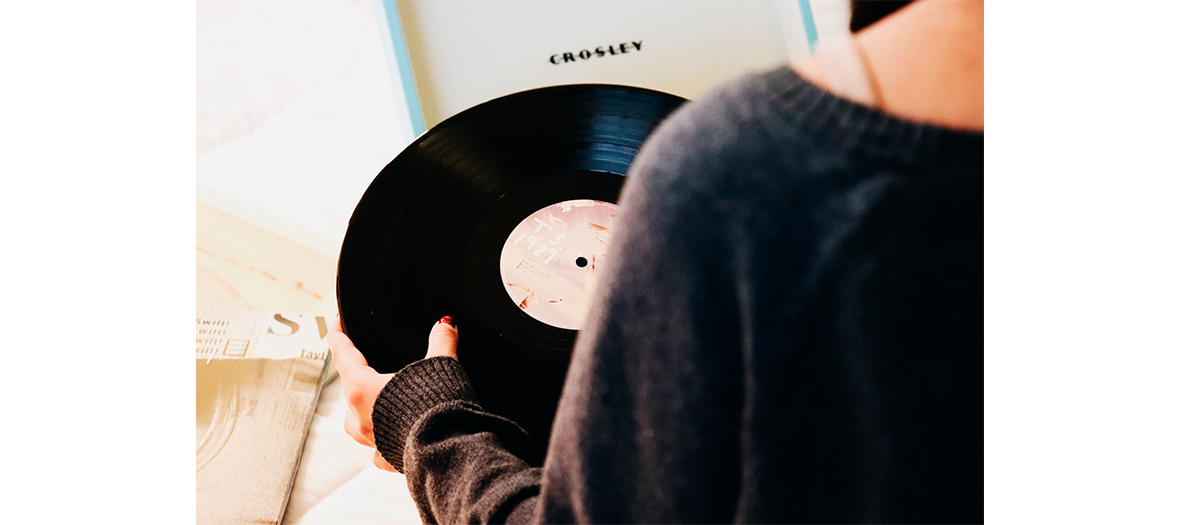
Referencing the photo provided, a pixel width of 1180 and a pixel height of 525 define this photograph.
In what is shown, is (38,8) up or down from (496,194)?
up

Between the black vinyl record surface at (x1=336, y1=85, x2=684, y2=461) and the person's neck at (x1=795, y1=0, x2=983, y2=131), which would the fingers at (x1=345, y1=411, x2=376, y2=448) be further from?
the person's neck at (x1=795, y1=0, x2=983, y2=131)

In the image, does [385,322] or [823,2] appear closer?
[385,322]

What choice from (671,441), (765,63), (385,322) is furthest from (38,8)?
(765,63)

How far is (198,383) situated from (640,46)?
0.72m

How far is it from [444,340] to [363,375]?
88mm

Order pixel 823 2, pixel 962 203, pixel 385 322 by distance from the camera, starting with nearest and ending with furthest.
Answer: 1. pixel 962 203
2. pixel 385 322
3. pixel 823 2

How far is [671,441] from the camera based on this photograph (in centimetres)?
29

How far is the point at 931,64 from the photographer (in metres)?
0.25

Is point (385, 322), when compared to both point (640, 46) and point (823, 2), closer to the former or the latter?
point (640, 46)

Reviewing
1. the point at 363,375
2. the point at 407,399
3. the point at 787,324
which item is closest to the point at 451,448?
the point at 407,399

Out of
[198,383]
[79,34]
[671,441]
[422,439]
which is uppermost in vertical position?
[79,34]

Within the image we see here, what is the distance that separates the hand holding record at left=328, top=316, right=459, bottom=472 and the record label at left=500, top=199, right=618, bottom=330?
10 cm

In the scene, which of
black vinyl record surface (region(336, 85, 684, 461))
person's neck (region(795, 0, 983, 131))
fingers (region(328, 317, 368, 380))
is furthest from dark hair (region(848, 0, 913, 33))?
fingers (region(328, 317, 368, 380))

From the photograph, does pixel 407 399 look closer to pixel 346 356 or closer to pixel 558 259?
pixel 346 356
